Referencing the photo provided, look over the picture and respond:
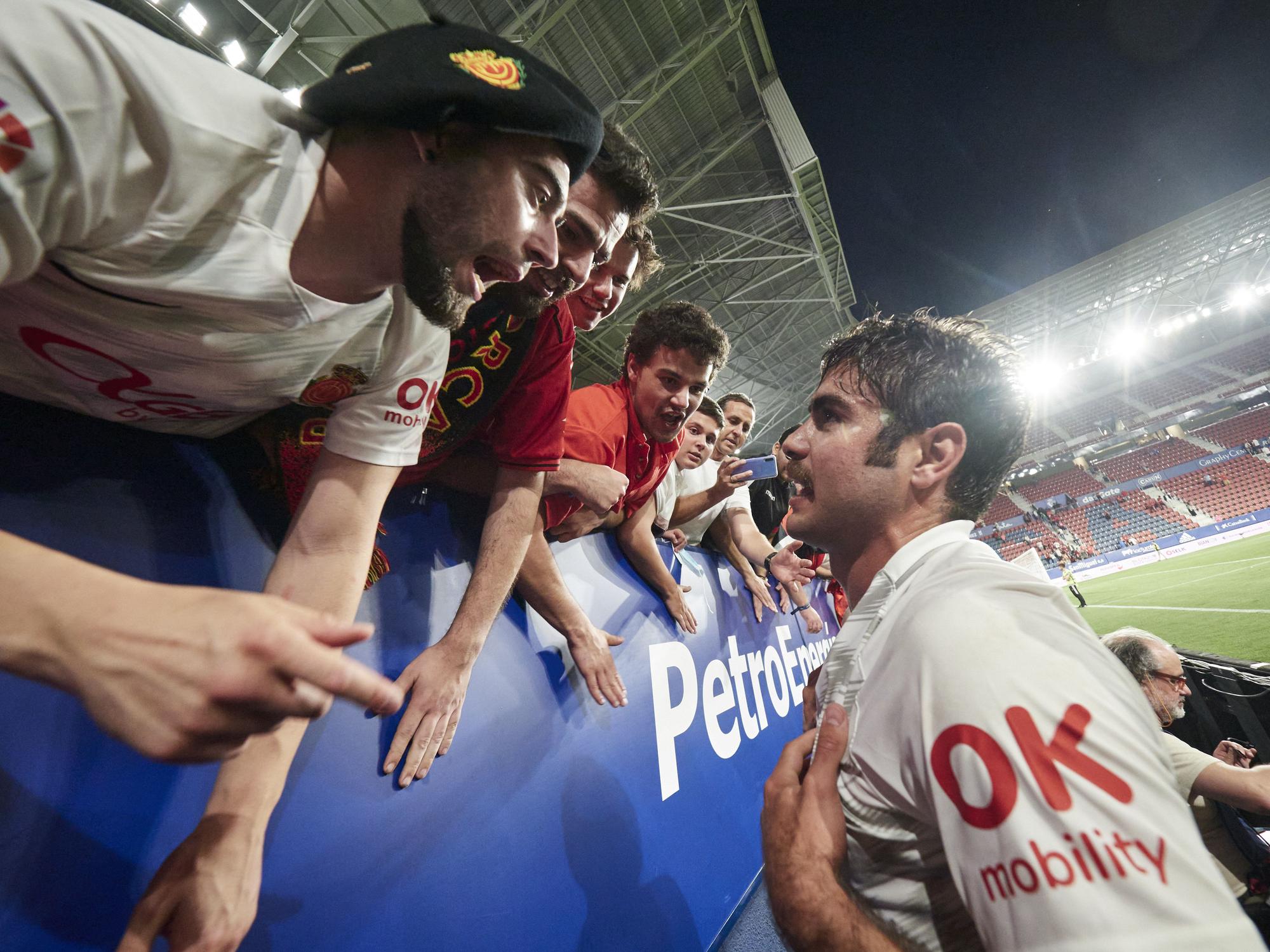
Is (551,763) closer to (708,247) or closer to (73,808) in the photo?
(73,808)

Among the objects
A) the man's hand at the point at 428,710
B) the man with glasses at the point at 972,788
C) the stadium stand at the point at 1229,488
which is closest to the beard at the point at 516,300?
the man's hand at the point at 428,710

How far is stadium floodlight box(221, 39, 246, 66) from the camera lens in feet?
19.6

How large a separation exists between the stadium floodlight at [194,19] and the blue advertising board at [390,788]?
24.5 ft

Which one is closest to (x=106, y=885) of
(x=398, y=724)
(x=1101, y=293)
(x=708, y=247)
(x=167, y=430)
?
(x=398, y=724)

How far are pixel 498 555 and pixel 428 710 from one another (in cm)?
46

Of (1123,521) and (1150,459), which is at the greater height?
(1150,459)

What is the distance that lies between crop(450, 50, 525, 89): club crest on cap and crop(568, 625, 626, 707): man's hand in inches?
62.7

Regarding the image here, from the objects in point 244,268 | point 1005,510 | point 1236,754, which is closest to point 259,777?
point 244,268

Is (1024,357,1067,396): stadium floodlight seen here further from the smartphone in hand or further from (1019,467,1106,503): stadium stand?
the smartphone in hand

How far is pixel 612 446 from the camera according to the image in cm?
234

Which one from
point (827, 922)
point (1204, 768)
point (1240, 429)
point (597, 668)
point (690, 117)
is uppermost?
point (690, 117)

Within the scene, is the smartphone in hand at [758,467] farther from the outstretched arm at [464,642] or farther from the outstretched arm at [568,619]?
the outstretched arm at [464,642]

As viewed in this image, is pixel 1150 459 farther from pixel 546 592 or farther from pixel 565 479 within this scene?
pixel 546 592

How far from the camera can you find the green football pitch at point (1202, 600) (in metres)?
8.05
